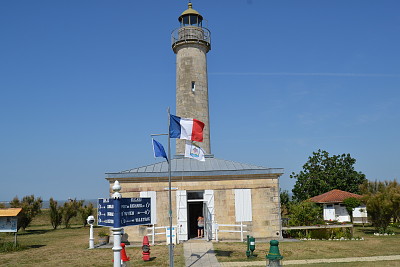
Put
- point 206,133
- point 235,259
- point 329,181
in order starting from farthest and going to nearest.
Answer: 1. point 329,181
2. point 206,133
3. point 235,259

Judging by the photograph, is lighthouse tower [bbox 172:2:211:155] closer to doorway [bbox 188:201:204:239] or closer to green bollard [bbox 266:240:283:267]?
doorway [bbox 188:201:204:239]

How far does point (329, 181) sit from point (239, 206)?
→ 23.8 meters

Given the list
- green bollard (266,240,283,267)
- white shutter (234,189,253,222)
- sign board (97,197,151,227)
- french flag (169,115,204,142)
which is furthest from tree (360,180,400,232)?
sign board (97,197,151,227)

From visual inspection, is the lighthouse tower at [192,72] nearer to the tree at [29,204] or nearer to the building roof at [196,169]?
the building roof at [196,169]

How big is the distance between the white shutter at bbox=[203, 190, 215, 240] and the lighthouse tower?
4896 mm

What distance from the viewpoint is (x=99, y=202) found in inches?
328

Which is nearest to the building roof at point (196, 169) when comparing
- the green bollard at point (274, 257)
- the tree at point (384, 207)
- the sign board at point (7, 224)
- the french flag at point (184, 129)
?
the sign board at point (7, 224)

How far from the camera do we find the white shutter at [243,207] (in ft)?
57.5

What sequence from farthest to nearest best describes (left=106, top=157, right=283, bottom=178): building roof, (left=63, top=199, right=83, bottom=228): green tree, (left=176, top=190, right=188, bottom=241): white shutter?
(left=63, top=199, right=83, bottom=228): green tree → (left=106, top=157, right=283, bottom=178): building roof → (left=176, top=190, right=188, bottom=241): white shutter

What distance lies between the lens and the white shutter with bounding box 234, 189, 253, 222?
17.5 metres

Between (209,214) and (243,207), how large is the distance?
169 cm

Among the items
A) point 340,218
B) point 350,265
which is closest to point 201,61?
point 350,265

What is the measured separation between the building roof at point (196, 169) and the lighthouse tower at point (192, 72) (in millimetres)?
2855

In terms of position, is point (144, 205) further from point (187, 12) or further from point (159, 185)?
point (187, 12)
